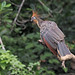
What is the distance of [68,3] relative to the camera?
21.7 feet

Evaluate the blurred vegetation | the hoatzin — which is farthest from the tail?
the blurred vegetation

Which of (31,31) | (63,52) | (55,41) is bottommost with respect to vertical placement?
(31,31)

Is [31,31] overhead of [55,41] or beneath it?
beneath

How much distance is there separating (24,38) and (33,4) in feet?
2.88

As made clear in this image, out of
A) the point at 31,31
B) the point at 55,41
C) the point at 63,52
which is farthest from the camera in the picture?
the point at 31,31

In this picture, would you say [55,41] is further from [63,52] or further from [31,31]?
[31,31]

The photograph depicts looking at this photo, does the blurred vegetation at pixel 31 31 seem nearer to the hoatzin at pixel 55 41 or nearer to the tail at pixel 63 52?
the hoatzin at pixel 55 41

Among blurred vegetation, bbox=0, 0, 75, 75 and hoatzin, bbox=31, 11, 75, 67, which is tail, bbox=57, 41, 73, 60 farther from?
blurred vegetation, bbox=0, 0, 75, 75

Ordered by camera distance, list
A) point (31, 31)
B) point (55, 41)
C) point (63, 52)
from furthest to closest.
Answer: point (31, 31) < point (55, 41) < point (63, 52)

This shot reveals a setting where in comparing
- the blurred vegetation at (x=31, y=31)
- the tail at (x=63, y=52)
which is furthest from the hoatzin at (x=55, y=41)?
the blurred vegetation at (x=31, y=31)

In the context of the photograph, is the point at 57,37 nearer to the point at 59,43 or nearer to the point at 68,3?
the point at 59,43

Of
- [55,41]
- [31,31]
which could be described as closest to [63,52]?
[55,41]

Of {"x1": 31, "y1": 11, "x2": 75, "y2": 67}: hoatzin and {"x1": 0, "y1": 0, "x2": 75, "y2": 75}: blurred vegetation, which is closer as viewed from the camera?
{"x1": 31, "y1": 11, "x2": 75, "y2": 67}: hoatzin

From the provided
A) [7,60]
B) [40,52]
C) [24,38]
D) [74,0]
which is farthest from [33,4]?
[7,60]
